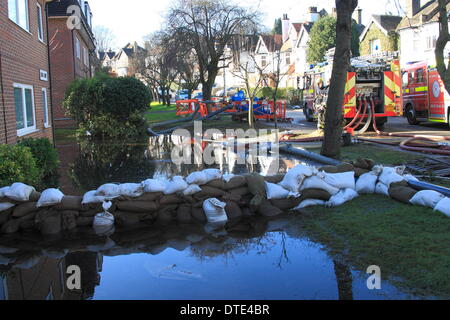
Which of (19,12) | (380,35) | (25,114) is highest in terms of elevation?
(380,35)

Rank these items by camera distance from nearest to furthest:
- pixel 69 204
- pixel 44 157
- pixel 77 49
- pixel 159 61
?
pixel 69 204 → pixel 44 157 → pixel 77 49 → pixel 159 61

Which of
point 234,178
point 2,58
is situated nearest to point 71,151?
point 2,58

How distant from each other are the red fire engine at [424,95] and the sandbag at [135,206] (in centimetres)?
1465

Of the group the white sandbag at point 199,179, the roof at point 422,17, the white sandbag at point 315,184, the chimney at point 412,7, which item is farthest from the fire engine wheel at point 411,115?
the chimney at point 412,7

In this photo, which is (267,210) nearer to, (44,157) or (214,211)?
(214,211)

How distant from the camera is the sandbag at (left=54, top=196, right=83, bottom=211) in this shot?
20.3 feet

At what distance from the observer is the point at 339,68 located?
9.75 meters

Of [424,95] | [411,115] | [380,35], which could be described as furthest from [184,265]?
[380,35]

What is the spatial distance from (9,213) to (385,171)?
206 inches

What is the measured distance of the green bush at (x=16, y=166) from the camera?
7215 mm

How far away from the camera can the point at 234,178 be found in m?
6.79

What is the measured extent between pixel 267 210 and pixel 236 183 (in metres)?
0.56
